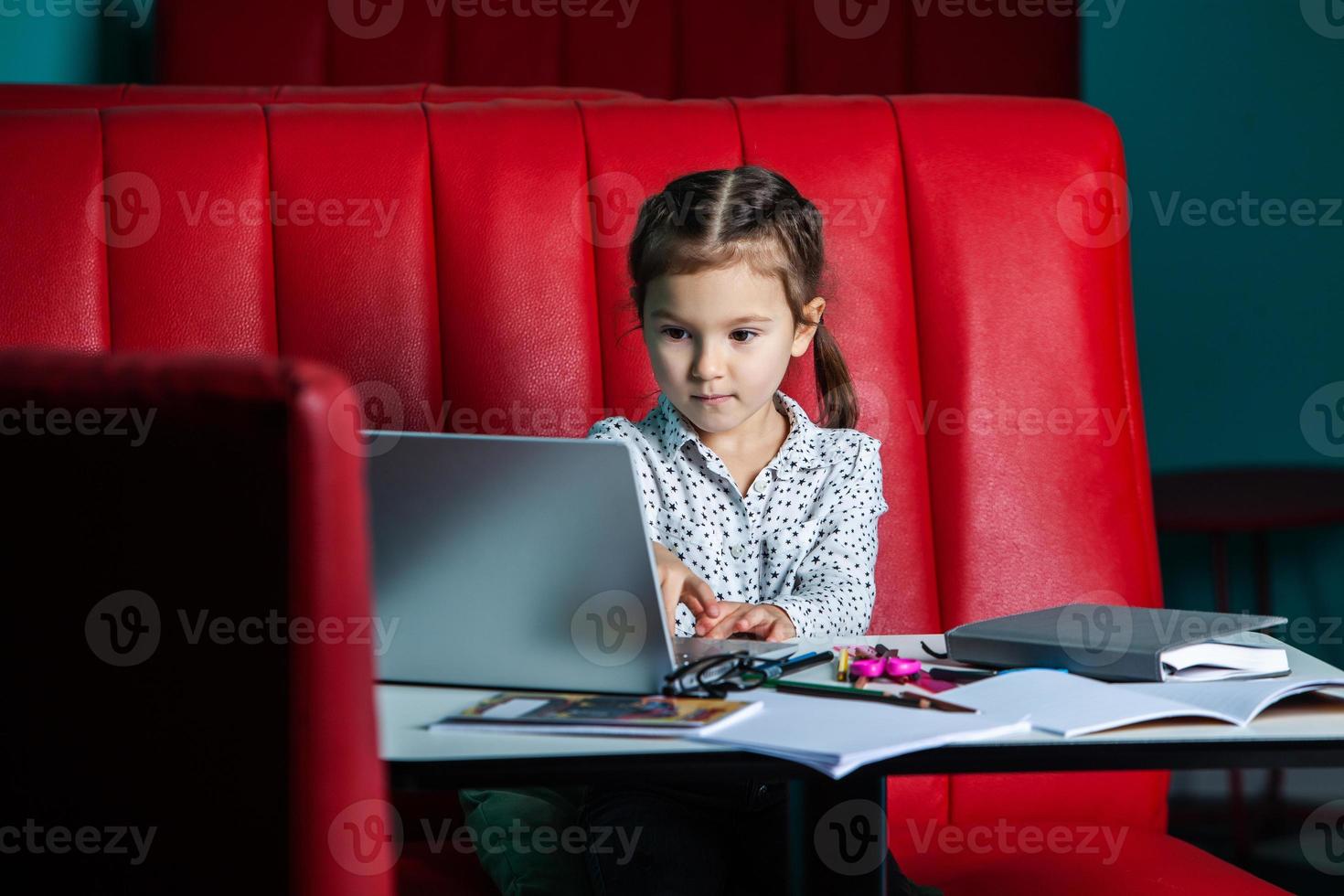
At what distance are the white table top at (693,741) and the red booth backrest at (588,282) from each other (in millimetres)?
732

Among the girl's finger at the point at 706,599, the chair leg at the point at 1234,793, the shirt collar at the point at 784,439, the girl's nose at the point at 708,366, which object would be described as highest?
the girl's nose at the point at 708,366

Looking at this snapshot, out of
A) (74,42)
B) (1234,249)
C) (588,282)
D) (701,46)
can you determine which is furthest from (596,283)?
(74,42)

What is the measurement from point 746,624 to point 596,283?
1.86 feet

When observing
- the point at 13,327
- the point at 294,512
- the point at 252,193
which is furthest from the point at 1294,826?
the point at 294,512

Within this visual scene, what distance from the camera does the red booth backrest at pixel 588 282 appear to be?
5.07 feet

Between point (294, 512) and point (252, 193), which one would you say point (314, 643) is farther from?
point (252, 193)

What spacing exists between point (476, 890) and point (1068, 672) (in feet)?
1.89

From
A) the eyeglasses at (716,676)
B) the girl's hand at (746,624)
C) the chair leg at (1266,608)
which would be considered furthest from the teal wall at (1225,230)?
the eyeglasses at (716,676)

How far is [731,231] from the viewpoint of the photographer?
1416 millimetres

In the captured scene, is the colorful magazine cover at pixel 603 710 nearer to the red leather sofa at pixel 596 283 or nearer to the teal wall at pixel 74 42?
the red leather sofa at pixel 596 283

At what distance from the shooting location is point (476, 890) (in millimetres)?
1200

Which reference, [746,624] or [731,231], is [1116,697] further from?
[731,231]

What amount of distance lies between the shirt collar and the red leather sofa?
80mm

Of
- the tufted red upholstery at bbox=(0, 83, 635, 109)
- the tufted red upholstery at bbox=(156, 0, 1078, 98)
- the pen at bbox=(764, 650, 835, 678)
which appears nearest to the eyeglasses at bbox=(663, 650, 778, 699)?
the pen at bbox=(764, 650, 835, 678)
